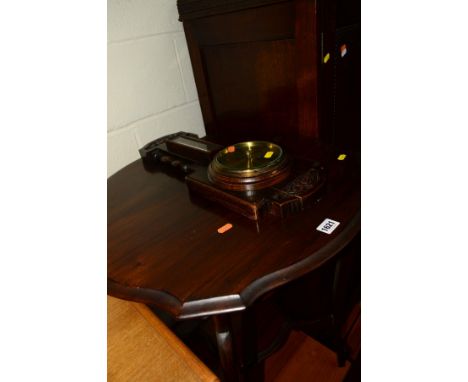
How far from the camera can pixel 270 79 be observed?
1.36 m

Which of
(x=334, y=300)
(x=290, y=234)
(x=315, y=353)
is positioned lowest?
(x=315, y=353)

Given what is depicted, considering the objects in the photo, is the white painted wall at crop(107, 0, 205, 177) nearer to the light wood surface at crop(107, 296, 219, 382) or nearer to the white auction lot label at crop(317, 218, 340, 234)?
the light wood surface at crop(107, 296, 219, 382)

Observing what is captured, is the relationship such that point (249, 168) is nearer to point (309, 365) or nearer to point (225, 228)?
point (225, 228)

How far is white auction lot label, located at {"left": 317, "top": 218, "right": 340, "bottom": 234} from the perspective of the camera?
0.83m

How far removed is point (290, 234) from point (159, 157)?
0.78 m

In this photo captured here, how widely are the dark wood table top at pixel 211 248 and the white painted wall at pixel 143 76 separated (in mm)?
583

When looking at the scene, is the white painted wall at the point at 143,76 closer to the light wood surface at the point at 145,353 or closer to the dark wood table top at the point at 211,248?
the dark wood table top at the point at 211,248

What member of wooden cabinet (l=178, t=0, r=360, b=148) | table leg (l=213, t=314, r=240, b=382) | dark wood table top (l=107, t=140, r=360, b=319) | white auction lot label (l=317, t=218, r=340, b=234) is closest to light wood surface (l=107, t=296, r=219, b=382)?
table leg (l=213, t=314, r=240, b=382)

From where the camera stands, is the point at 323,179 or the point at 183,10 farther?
the point at 183,10

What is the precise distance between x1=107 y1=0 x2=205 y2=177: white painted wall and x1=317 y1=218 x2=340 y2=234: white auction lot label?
3.68 ft

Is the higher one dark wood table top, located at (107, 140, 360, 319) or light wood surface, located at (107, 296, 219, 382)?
dark wood table top, located at (107, 140, 360, 319)
